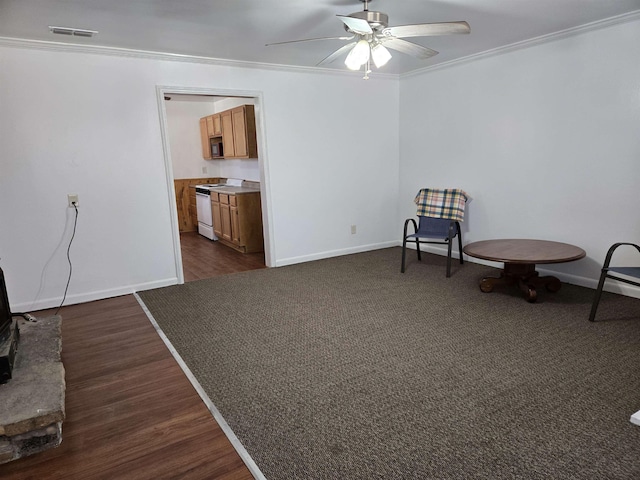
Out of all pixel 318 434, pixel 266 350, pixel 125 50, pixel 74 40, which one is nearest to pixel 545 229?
pixel 266 350

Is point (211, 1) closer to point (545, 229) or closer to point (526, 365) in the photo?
point (526, 365)

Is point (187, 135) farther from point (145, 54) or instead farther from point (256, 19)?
point (256, 19)

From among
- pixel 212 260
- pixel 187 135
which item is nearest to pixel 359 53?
pixel 212 260

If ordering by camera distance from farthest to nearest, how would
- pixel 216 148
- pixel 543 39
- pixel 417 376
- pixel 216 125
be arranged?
1. pixel 216 148
2. pixel 216 125
3. pixel 543 39
4. pixel 417 376

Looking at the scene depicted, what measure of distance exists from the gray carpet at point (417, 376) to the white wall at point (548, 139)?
698mm

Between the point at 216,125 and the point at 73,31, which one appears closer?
the point at 73,31

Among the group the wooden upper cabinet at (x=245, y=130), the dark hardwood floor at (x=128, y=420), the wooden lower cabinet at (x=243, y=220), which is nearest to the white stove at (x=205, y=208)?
the wooden lower cabinet at (x=243, y=220)

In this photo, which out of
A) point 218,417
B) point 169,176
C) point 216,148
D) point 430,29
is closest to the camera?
point 218,417

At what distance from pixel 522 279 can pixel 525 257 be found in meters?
0.35

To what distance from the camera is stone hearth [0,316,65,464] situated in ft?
6.13

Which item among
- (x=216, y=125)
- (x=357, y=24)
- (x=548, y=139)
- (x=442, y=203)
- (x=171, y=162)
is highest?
(x=357, y=24)

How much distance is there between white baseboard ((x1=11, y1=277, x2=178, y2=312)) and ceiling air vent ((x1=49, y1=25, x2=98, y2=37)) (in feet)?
7.37

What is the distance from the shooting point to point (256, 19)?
10.1ft

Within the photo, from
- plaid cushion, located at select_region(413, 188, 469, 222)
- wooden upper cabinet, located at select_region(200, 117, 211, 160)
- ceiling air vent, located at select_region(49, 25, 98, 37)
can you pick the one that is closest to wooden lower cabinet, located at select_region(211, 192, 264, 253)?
wooden upper cabinet, located at select_region(200, 117, 211, 160)
